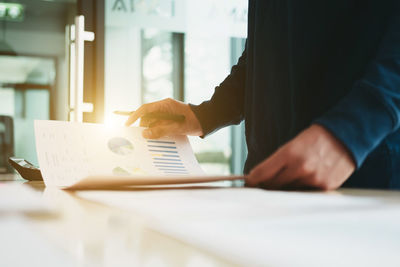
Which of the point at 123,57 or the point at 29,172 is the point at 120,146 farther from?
the point at 123,57

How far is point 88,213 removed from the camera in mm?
325

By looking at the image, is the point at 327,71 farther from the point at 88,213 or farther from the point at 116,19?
the point at 116,19

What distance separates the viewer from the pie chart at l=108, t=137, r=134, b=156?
2.32 feet

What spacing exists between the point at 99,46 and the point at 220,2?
1.62 metres

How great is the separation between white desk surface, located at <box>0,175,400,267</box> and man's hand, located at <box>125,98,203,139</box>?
0.47 metres

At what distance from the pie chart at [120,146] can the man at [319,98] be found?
2.2 inches

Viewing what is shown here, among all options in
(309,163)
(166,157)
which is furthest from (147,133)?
(309,163)

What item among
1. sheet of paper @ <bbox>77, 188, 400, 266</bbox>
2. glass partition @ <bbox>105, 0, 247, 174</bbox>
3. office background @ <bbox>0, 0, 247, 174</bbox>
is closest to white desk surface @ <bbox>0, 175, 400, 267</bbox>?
sheet of paper @ <bbox>77, 188, 400, 266</bbox>

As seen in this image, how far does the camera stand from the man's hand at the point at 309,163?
0.50 metres

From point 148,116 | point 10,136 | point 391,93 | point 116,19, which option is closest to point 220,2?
point 116,19

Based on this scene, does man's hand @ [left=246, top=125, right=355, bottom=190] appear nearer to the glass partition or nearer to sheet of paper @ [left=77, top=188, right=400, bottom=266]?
sheet of paper @ [left=77, top=188, right=400, bottom=266]

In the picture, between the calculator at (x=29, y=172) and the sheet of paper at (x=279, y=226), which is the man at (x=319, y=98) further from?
the calculator at (x=29, y=172)

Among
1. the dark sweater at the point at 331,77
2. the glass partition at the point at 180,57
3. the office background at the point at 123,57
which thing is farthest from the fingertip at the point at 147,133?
the glass partition at the point at 180,57

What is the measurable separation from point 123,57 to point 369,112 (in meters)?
3.70
